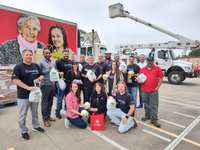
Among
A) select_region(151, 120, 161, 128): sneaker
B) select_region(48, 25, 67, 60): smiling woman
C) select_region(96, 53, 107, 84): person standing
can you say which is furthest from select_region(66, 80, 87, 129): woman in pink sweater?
select_region(48, 25, 67, 60): smiling woman

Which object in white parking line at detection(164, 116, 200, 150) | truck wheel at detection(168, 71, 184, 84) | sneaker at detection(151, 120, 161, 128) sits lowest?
white parking line at detection(164, 116, 200, 150)

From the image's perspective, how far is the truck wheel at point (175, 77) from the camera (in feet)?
41.0

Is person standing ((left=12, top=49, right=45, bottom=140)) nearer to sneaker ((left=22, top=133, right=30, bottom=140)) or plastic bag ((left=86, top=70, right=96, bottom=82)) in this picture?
sneaker ((left=22, top=133, right=30, bottom=140))

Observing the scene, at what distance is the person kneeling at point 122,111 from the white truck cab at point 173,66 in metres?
8.21

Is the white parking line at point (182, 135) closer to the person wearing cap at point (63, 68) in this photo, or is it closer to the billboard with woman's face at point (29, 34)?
the person wearing cap at point (63, 68)

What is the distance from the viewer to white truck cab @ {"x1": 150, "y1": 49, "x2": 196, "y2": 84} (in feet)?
41.0

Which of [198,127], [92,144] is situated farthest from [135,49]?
[92,144]

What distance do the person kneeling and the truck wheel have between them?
870 cm

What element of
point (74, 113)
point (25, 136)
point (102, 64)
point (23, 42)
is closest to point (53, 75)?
point (74, 113)

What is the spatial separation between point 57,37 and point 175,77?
829cm

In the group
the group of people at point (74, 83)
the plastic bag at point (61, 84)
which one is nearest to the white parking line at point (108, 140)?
the group of people at point (74, 83)

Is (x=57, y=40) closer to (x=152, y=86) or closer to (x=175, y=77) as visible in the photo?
(x=152, y=86)

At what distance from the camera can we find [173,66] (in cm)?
1273

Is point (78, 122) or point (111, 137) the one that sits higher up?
point (78, 122)
